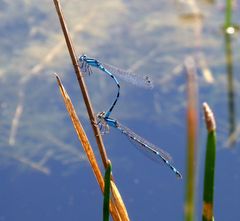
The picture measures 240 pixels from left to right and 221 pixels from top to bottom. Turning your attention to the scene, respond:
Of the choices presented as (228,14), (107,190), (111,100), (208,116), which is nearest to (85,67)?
(107,190)

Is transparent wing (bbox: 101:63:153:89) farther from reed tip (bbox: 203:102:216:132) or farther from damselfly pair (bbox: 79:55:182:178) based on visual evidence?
reed tip (bbox: 203:102:216:132)

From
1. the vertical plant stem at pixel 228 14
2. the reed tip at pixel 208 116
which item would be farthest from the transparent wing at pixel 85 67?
the vertical plant stem at pixel 228 14

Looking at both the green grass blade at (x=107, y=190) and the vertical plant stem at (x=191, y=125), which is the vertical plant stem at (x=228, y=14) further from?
the vertical plant stem at (x=191, y=125)

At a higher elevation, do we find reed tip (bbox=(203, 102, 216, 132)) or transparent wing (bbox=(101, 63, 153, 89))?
transparent wing (bbox=(101, 63, 153, 89))

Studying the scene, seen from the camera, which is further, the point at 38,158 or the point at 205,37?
the point at 205,37

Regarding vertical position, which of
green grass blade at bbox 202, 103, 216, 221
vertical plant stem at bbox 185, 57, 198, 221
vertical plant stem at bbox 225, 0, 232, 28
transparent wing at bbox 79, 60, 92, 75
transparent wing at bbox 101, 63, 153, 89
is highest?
vertical plant stem at bbox 225, 0, 232, 28

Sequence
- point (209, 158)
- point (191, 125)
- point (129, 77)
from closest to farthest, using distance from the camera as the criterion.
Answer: point (191, 125), point (209, 158), point (129, 77)

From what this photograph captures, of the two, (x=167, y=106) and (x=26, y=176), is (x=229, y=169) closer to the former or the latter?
(x=167, y=106)

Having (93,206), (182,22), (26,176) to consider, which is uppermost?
(182,22)

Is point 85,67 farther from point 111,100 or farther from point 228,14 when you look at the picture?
point 228,14

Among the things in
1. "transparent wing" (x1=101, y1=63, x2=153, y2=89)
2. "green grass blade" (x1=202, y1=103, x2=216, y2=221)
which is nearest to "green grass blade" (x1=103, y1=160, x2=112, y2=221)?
"green grass blade" (x1=202, y1=103, x2=216, y2=221)

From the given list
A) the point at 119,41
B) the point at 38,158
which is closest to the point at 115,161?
the point at 38,158
